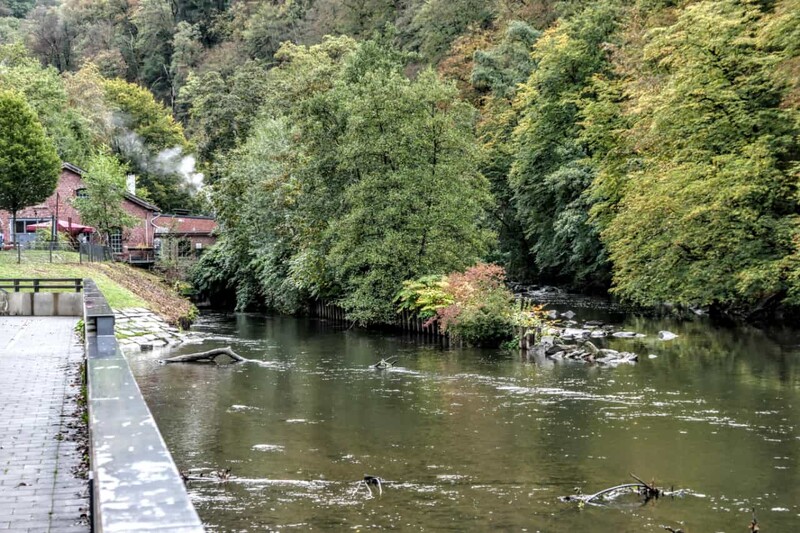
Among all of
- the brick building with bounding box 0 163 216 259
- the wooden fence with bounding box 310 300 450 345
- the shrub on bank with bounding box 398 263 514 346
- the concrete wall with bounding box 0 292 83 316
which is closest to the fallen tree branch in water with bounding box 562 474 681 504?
the shrub on bank with bounding box 398 263 514 346

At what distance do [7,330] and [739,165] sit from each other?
24729 millimetres

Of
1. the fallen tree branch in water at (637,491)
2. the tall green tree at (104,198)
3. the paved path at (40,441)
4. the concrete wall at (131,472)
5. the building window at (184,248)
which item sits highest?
the tall green tree at (104,198)

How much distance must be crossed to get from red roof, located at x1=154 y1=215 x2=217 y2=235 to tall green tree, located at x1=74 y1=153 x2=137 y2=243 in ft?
22.9

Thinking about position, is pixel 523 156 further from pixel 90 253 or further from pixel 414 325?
pixel 90 253

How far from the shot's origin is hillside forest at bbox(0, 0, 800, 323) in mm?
31688

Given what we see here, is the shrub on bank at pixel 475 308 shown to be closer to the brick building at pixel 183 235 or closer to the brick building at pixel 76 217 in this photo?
the brick building at pixel 76 217

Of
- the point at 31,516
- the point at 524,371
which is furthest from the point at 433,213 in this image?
the point at 31,516

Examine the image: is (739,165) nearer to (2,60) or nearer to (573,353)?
(573,353)

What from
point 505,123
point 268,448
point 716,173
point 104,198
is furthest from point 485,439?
point 104,198

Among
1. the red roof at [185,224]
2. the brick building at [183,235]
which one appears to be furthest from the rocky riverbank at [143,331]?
the red roof at [185,224]

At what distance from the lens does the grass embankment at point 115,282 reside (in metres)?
36.6

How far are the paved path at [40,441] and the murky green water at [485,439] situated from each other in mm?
1945

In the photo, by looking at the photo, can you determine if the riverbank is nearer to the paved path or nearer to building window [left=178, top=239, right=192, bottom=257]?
the paved path

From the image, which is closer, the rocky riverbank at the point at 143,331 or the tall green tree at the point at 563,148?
the rocky riverbank at the point at 143,331
